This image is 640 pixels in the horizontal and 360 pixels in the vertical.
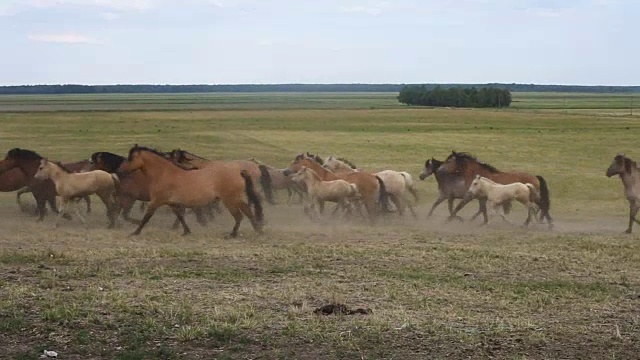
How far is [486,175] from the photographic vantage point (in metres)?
18.2

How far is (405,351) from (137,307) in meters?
2.86

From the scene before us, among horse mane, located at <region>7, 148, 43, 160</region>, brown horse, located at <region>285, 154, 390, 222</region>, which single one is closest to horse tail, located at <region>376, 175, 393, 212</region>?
brown horse, located at <region>285, 154, 390, 222</region>

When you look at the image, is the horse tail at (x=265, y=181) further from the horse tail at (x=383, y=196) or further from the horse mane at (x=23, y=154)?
the horse mane at (x=23, y=154)

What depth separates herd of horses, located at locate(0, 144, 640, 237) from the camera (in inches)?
595

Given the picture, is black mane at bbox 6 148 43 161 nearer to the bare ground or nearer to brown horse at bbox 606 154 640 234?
the bare ground

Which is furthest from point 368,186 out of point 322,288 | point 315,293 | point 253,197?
point 315,293

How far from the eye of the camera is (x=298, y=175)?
17281mm

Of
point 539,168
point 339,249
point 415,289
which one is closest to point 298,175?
point 339,249

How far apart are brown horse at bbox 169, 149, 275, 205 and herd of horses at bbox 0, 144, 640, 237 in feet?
0.08

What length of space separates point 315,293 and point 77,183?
25.5 feet

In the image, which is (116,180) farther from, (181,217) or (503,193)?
(503,193)

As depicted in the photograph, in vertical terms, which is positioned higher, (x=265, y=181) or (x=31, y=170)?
(x=31, y=170)

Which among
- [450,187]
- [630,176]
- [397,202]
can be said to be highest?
[630,176]

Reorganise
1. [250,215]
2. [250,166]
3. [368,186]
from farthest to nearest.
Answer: [250,166], [368,186], [250,215]
